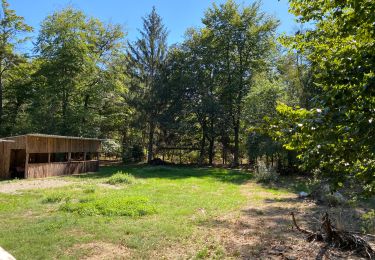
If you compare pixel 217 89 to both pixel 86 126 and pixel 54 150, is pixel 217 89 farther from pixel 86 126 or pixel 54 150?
pixel 54 150

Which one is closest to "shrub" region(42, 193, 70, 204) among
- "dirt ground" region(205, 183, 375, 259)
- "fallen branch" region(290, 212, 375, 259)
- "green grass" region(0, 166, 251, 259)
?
"green grass" region(0, 166, 251, 259)

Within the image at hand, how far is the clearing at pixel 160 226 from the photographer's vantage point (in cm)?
639

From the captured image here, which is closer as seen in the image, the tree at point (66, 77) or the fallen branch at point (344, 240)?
the fallen branch at point (344, 240)

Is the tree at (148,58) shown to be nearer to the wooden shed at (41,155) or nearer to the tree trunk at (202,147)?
the tree trunk at (202,147)

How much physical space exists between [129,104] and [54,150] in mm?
12071

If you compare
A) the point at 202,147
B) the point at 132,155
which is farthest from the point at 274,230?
the point at 132,155

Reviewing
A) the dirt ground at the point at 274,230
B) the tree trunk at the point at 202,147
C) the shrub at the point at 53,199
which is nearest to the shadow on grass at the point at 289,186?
the dirt ground at the point at 274,230

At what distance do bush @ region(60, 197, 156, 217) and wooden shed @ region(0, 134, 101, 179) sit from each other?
32.5 ft

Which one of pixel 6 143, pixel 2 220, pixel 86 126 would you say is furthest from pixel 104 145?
pixel 2 220

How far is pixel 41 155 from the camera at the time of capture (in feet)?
73.3

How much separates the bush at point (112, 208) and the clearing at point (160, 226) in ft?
0.09

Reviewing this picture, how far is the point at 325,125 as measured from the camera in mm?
2525

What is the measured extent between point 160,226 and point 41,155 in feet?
55.4

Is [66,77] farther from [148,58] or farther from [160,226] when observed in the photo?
[160,226]
